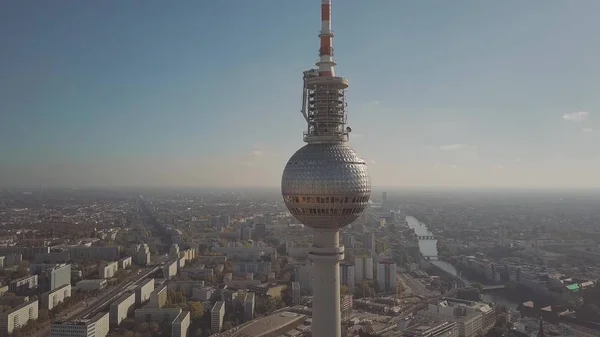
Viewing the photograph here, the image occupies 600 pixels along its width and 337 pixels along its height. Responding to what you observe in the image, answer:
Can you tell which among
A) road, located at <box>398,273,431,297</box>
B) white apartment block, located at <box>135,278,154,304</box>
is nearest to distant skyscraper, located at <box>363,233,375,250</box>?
road, located at <box>398,273,431,297</box>

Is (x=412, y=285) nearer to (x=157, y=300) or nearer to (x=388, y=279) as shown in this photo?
(x=388, y=279)

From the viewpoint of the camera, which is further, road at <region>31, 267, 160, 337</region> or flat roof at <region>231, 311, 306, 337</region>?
road at <region>31, 267, 160, 337</region>

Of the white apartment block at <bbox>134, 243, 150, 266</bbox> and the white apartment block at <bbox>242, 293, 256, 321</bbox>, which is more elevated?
the white apartment block at <bbox>134, 243, 150, 266</bbox>

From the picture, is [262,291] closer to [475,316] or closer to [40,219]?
[475,316]

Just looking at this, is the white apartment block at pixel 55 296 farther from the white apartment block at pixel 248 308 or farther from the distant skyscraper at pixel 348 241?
the distant skyscraper at pixel 348 241

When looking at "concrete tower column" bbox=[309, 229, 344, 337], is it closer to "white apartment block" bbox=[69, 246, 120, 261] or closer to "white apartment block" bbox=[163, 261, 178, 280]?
"white apartment block" bbox=[163, 261, 178, 280]

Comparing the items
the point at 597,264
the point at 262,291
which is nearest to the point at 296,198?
the point at 262,291

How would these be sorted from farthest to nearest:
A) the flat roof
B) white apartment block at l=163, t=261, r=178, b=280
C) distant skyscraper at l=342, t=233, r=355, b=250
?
distant skyscraper at l=342, t=233, r=355, b=250 < white apartment block at l=163, t=261, r=178, b=280 < the flat roof

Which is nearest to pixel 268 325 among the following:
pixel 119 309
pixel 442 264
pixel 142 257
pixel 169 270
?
pixel 119 309
